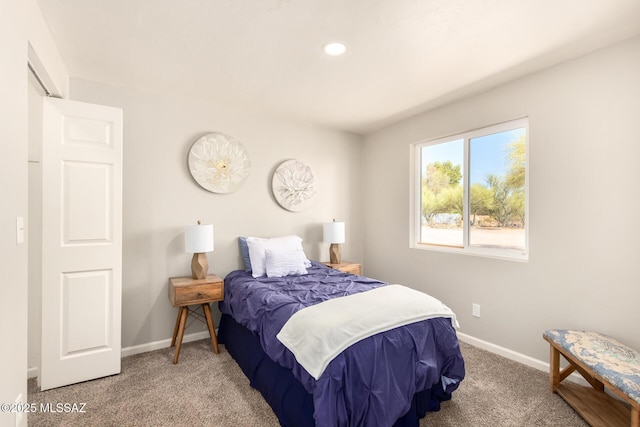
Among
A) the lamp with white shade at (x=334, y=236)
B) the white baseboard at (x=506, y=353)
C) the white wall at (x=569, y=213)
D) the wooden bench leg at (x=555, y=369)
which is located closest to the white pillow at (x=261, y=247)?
the lamp with white shade at (x=334, y=236)

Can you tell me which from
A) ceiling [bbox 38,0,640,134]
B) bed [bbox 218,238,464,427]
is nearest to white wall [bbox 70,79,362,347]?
ceiling [bbox 38,0,640,134]

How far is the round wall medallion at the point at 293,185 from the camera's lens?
12.1ft

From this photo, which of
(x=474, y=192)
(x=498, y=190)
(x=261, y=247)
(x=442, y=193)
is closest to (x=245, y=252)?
(x=261, y=247)

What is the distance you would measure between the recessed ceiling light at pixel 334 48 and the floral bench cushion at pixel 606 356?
99.8 inches

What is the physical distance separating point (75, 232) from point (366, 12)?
259cm

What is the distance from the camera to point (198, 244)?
2818 mm

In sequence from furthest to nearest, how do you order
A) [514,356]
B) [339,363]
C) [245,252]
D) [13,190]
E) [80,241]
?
[245,252] < [514,356] < [80,241] < [339,363] < [13,190]

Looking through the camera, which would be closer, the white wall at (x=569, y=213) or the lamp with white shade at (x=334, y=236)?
the white wall at (x=569, y=213)

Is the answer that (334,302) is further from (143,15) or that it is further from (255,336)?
(143,15)

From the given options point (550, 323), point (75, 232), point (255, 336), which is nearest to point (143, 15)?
point (75, 232)

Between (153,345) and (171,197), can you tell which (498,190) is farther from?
(153,345)

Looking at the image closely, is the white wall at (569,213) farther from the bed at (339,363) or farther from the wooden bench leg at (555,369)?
the bed at (339,363)

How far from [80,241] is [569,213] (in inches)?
150

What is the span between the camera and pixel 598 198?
7.34 feet
